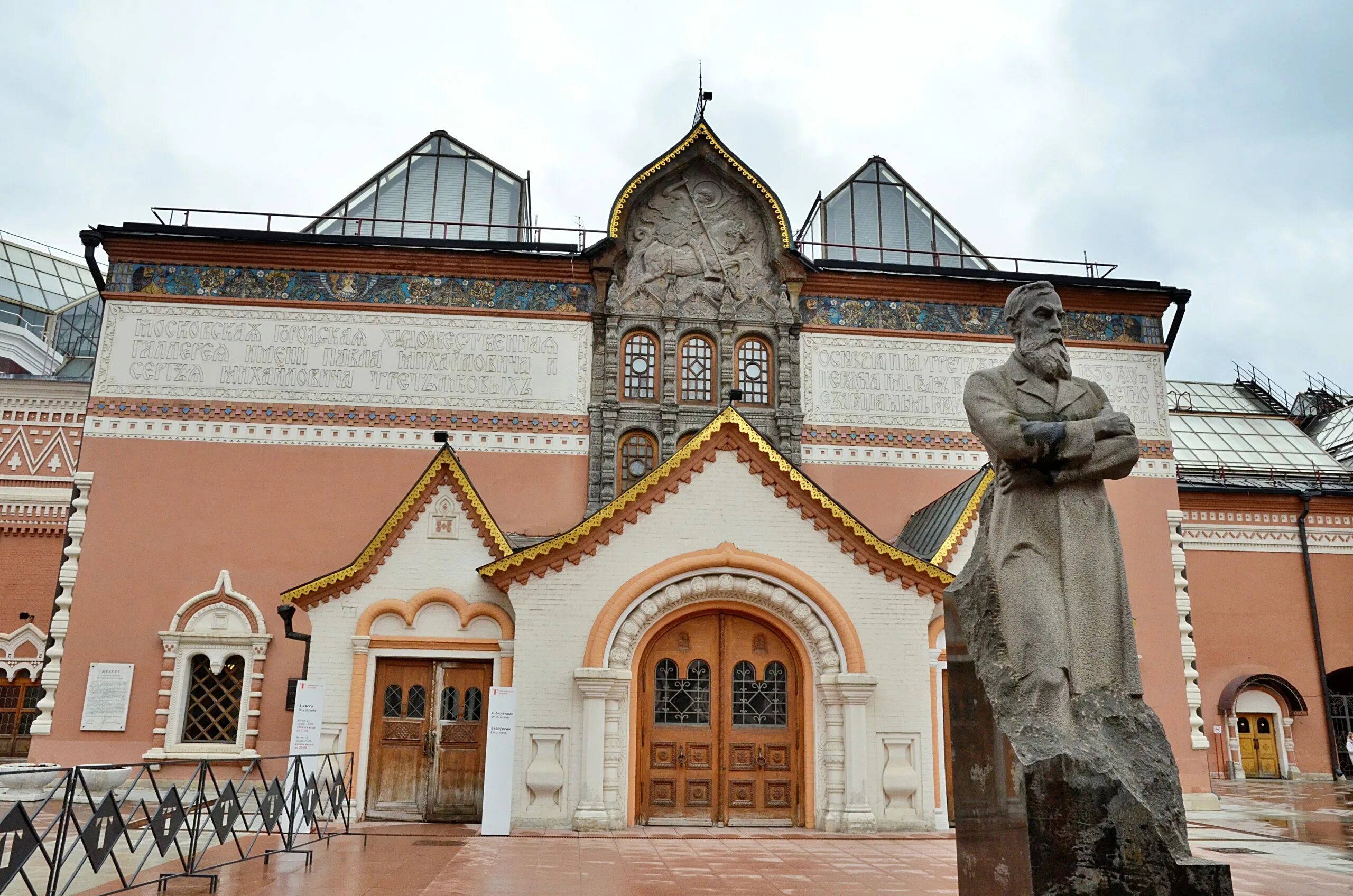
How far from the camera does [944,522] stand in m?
16.0

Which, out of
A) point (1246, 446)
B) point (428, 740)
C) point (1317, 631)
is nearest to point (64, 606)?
point (428, 740)

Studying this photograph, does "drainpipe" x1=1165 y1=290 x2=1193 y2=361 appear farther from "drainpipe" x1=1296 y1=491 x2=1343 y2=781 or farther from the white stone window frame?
the white stone window frame

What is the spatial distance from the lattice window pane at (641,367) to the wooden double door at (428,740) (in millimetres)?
6165

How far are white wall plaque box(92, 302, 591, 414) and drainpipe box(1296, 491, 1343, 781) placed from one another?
60.1ft

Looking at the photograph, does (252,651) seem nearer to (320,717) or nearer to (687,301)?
(320,717)

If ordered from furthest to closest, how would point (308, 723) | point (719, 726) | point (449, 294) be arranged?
point (449, 294) < point (719, 726) < point (308, 723)

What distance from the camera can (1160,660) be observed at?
18.4m

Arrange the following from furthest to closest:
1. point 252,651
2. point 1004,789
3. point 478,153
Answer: point 478,153 → point 252,651 → point 1004,789

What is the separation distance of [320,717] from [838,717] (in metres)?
6.52

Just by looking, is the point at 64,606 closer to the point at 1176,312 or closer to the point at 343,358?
the point at 343,358

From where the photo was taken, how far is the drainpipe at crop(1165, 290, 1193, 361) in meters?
20.2

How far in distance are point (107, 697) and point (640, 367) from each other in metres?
10.1

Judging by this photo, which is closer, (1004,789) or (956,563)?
(1004,789)

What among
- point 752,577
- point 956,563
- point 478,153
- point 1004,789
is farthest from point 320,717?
point 478,153
